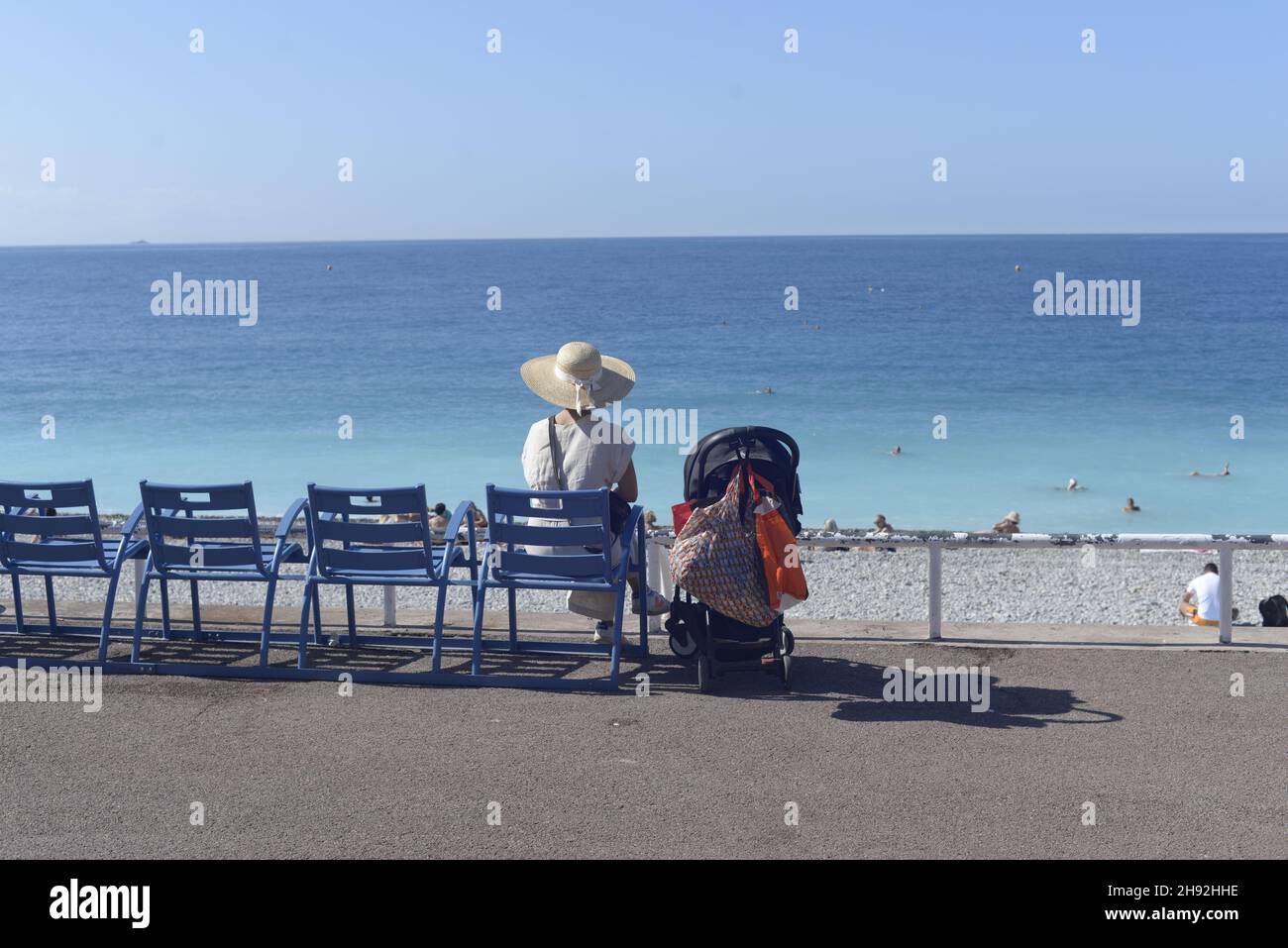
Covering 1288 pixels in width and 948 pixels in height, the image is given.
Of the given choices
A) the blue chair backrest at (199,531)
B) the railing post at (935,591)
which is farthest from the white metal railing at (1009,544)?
the blue chair backrest at (199,531)

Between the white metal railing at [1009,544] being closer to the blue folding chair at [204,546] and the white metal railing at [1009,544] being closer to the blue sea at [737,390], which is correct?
the blue folding chair at [204,546]

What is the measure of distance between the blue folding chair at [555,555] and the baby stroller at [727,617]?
0.33 m

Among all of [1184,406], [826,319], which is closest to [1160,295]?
[826,319]

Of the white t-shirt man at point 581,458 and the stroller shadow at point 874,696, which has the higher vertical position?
the white t-shirt man at point 581,458

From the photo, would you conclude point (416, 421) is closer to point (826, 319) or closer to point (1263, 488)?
point (1263, 488)

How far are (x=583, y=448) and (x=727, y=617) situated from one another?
3.92ft

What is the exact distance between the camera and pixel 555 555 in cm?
669

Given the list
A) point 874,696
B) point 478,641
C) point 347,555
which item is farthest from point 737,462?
point 347,555

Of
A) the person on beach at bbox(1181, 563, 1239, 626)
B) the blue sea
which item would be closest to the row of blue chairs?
the person on beach at bbox(1181, 563, 1239, 626)

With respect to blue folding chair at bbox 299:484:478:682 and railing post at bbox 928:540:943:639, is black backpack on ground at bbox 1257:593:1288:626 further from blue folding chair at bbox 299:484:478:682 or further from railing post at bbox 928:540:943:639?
blue folding chair at bbox 299:484:478:682

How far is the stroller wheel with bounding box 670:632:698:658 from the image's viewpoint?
673cm

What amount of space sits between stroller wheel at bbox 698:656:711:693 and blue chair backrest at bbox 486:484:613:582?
610 mm

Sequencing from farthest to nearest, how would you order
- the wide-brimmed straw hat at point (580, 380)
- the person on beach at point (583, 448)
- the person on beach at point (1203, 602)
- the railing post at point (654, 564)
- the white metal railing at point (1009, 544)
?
the person on beach at point (1203, 602) < the railing post at point (654, 564) < the white metal railing at point (1009, 544) < the wide-brimmed straw hat at point (580, 380) < the person on beach at point (583, 448)

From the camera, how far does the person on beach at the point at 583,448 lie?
700 cm
